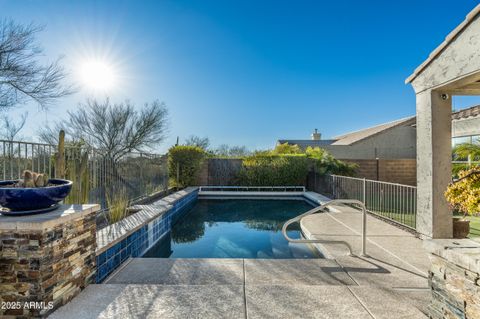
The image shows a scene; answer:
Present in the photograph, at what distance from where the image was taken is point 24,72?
34.9 feet

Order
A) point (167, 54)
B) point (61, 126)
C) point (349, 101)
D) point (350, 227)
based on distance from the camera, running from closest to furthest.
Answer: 1. point (350, 227)
2. point (167, 54)
3. point (61, 126)
4. point (349, 101)

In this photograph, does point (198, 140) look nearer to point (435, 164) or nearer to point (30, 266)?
point (435, 164)

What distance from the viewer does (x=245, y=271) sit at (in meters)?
3.25

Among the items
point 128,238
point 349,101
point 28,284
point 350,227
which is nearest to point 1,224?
point 28,284

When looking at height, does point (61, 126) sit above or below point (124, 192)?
above

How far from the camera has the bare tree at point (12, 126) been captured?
11.5 metres

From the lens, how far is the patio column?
410cm

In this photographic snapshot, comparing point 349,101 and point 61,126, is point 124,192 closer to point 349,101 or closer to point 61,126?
point 61,126

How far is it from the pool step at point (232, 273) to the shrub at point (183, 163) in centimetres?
832

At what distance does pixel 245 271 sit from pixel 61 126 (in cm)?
1566

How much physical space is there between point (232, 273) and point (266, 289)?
558mm

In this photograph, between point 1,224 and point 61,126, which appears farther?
point 61,126

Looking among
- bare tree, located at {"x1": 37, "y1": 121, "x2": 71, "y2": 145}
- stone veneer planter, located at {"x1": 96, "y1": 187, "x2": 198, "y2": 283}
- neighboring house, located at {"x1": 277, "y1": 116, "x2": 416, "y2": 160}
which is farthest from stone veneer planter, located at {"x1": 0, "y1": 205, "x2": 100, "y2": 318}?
neighboring house, located at {"x1": 277, "y1": 116, "x2": 416, "y2": 160}

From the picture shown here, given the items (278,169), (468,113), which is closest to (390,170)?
(468,113)
